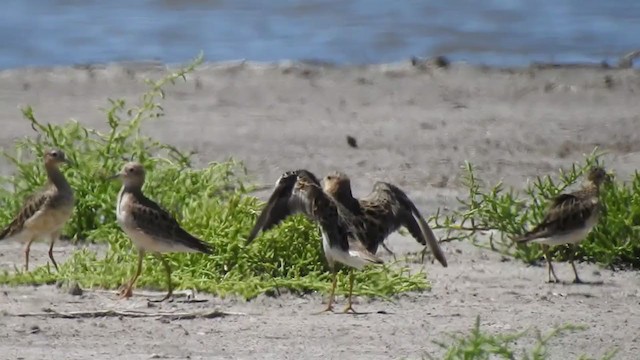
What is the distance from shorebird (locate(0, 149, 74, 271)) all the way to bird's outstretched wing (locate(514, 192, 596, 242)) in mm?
2716

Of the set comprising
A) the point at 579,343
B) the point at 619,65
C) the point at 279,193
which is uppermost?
the point at 619,65

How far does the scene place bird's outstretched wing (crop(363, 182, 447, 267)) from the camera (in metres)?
10.1

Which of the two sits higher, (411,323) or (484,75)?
(484,75)

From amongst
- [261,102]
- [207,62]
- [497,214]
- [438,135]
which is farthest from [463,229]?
[207,62]

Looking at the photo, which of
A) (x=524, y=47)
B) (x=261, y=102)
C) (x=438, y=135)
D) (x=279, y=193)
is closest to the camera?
(x=279, y=193)

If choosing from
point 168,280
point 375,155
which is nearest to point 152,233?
point 168,280

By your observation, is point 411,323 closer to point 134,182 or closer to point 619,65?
point 134,182

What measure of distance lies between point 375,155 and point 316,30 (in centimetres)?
884

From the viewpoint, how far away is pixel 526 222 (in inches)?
449

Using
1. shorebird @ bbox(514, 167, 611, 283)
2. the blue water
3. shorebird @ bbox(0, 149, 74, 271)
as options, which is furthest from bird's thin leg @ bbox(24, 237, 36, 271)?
the blue water

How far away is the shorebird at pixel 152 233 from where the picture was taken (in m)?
9.79

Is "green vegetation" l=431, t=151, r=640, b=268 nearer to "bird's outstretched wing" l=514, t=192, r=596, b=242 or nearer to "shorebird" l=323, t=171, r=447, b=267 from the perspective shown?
"bird's outstretched wing" l=514, t=192, r=596, b=242

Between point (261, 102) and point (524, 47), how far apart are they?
5.42 metres

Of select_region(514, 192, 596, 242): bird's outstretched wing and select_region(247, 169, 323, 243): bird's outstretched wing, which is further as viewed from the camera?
select_region(514, 192, 596, 242): bird's outstretched wing
